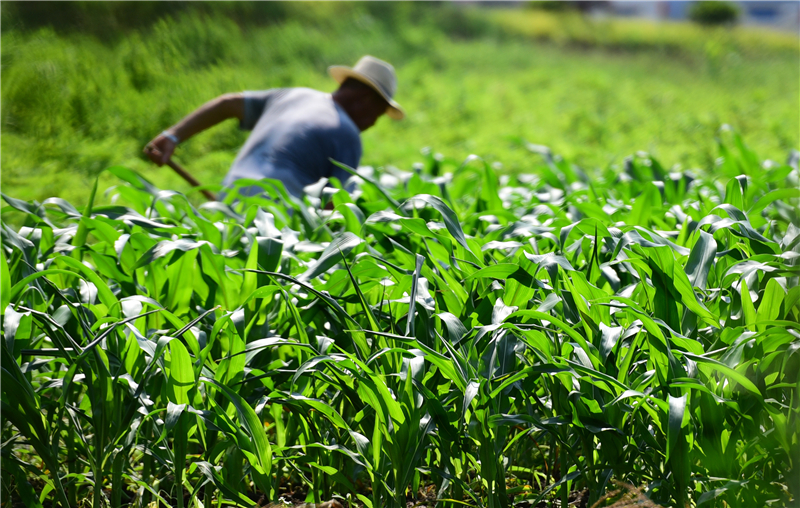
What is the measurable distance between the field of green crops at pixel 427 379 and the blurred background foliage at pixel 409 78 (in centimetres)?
393

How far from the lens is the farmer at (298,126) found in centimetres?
A: 289

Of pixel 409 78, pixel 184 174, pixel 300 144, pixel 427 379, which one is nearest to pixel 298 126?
pixel 300 144

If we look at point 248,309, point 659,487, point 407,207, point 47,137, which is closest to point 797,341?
point 659,487

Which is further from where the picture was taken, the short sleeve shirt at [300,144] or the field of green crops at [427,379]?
the short sleeve shirt at [300,144]

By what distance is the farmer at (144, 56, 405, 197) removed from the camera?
9.48 ft

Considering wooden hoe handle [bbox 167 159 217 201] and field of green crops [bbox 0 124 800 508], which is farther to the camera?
wooden hoe handle [bbox 167 159 217 201]

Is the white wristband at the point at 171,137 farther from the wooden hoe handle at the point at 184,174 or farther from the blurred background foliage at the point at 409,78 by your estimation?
the blurred background foliage at the point at 409,78

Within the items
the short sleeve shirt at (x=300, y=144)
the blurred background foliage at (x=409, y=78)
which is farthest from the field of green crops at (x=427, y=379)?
the blurred background foliage at (x=409, y=78)

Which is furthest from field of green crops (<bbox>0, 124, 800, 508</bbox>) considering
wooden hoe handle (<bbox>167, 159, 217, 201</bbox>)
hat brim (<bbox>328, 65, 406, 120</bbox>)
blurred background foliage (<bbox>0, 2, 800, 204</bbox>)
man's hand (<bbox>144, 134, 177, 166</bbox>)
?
blurred background foliage (<bbox>0, 2, 800, 204</bbox>)

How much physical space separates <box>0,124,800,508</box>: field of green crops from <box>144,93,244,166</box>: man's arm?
131cm

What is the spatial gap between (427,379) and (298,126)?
2010mm

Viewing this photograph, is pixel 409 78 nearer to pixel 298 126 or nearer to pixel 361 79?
pixel 361 79

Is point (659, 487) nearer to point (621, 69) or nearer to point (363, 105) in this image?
point (363, 105)

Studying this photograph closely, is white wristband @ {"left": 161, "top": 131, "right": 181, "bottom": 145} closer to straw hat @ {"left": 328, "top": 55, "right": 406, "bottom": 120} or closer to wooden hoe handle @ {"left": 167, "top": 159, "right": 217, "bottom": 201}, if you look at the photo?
wooden hoe handle @ {"left": 167, "top": 159, "right": 217, "bottom": 201}
